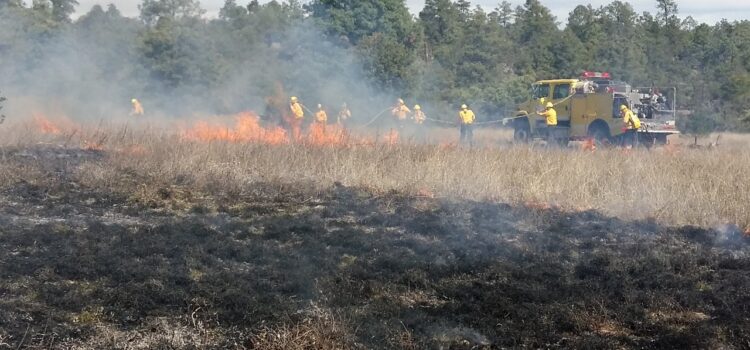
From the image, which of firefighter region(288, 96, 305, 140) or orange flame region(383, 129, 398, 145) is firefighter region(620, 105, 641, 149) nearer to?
orange flame region(383, 129, 398, 145)

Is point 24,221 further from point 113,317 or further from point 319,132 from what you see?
point 319,132

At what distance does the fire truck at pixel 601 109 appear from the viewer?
20.8 meters

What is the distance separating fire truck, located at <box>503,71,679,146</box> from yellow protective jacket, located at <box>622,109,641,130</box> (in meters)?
0.35

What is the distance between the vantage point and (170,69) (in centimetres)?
3306

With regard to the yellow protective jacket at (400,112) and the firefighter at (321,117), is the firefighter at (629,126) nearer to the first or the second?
the yellow protective jacket at (400,112)

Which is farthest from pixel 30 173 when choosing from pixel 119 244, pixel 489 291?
pixel 489 291

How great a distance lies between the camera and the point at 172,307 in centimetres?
555

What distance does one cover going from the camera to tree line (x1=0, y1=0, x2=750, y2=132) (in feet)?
99.9

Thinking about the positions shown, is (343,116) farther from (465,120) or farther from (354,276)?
(354,276)

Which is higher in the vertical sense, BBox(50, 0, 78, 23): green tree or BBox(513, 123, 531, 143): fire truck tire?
BBox(50, 0, 78, 23): green tree

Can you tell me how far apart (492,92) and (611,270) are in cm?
3290

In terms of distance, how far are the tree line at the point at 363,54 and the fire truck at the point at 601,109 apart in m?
8.08

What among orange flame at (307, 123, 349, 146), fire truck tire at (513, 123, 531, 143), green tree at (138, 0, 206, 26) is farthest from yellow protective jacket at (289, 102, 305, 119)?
green tree at (138, 0, 206, 26)

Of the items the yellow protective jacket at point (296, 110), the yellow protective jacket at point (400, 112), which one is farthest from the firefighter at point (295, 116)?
the yellow protective jacket at point (400, 112)
